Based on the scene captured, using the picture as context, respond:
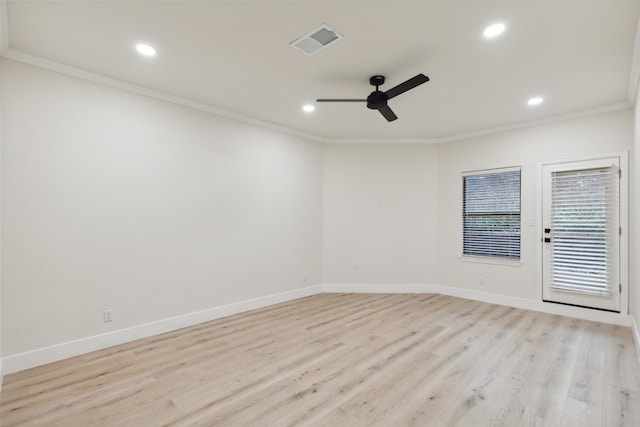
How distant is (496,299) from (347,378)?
11.4 ft

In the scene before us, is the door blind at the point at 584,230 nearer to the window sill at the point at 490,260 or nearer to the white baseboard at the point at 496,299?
the white baseboard at the point at 496,299

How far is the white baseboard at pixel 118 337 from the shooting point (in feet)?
9.11

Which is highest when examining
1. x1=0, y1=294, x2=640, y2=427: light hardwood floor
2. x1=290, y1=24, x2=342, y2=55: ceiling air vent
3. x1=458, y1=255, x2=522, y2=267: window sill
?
x1=290, y1=24, x2=342, y2=55: ceiling air vent

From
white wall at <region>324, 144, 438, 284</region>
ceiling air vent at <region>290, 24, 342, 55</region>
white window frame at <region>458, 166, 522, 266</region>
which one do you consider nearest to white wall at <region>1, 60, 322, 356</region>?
white wall at <region>324, 144, 438, 284</region>

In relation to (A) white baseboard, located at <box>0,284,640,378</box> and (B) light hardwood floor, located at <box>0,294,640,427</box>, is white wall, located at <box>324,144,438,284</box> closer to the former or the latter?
(A) white baseboard, located at <box>0,284,640,378</box>

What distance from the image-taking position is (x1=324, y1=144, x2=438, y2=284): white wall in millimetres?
5715

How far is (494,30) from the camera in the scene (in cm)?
247

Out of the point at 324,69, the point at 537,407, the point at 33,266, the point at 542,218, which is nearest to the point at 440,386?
the point at 537,407

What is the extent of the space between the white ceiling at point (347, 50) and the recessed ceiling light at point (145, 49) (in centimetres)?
5

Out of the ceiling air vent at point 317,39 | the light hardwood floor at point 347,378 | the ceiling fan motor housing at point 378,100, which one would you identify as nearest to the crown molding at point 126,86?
the ceiling air vent at point 317,39

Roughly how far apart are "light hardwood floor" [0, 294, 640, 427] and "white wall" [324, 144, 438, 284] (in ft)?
5.61

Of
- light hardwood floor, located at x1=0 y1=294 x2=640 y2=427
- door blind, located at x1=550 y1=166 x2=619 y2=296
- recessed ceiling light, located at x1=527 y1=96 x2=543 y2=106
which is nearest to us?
light hardwood floor, located at x1=0 y1=294 x2=640 y2=427

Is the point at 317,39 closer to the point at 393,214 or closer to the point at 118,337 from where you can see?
the point at 118,337

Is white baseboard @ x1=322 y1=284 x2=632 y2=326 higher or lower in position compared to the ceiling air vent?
lower
